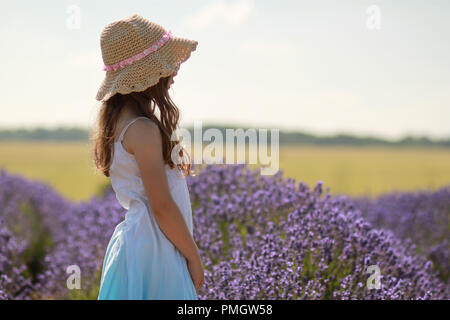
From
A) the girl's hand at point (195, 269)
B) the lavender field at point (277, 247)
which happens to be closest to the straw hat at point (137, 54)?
the girl's hand at point (195, 269)

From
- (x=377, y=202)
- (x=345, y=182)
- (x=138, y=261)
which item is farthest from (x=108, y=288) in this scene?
(x=345, y=182)

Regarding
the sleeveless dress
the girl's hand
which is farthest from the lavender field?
the sleeveless dress

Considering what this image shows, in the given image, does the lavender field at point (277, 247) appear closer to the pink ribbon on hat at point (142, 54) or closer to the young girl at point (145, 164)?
the young girl at point (145, 164)

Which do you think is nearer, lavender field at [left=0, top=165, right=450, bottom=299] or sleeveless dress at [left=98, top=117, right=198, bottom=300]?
sleeveless dress at [left=98, top=117, right=198, bottom=300]

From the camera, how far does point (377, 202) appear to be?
6.07 m

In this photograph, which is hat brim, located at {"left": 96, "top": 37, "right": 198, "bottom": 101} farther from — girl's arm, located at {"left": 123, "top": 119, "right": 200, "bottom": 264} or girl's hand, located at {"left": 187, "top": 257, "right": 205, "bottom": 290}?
girl's hand, located at {"left": 187, "top": 257, "right": 205, "bottom": 290}

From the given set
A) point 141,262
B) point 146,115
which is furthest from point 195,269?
point 146,115

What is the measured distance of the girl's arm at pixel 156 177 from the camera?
1.87 metres

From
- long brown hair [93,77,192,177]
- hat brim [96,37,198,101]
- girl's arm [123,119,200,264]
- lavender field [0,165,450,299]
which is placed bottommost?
lavender field [0,165,450,299]

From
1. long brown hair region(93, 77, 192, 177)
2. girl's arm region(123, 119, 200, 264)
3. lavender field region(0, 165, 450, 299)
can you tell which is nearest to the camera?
girl's arm region(123, 119, 200, 264)

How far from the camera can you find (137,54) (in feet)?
6.77

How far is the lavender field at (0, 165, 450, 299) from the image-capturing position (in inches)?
106

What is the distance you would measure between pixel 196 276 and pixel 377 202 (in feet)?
14.7
